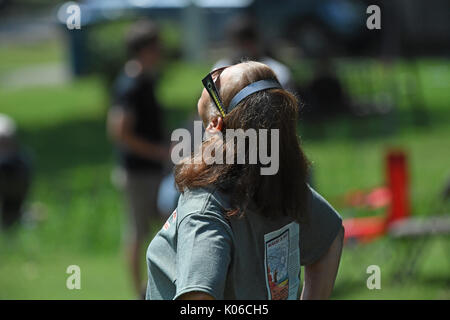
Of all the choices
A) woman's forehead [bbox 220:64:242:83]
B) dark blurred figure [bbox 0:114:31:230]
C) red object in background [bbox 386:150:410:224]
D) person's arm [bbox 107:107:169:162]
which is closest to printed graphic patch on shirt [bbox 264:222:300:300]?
woman's forehead [bbox 220:64:242:83]

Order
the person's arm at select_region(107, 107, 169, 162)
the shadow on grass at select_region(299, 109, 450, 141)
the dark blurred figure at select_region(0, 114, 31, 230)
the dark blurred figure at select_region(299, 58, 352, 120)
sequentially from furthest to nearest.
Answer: the dark blurred figure at select_region(299, 58, 352, 120), the shadow on grass at select_region(299, 109, 450, 141), the dark blurred figure at select_region(0, 114, 31, 230), the person's arm at select_region(107, 107, 169, 162)

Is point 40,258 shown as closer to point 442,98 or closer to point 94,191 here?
point 94,191

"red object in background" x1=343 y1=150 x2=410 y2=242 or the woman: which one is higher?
the woman

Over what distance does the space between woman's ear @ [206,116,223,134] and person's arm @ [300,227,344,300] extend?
1.76ft

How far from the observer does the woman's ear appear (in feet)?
8.10

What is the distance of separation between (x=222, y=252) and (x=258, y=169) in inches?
11.3

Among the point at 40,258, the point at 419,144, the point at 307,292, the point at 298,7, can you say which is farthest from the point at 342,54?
the point at 307,292

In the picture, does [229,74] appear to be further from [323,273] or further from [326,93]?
[326,93]

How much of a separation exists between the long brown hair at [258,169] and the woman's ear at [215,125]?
0.01 metres

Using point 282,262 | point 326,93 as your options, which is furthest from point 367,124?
point 282,262

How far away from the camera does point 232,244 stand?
238 centimetres

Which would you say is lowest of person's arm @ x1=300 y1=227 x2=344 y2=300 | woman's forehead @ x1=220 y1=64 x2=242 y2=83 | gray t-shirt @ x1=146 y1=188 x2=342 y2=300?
person's arm @ x1=300 y1=227 x2=344 y2=300

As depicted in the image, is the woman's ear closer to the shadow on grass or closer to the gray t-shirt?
the gray t-shirt

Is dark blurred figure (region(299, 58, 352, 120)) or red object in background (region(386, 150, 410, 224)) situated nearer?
red object in background (region(386, 150, 410, 224))
